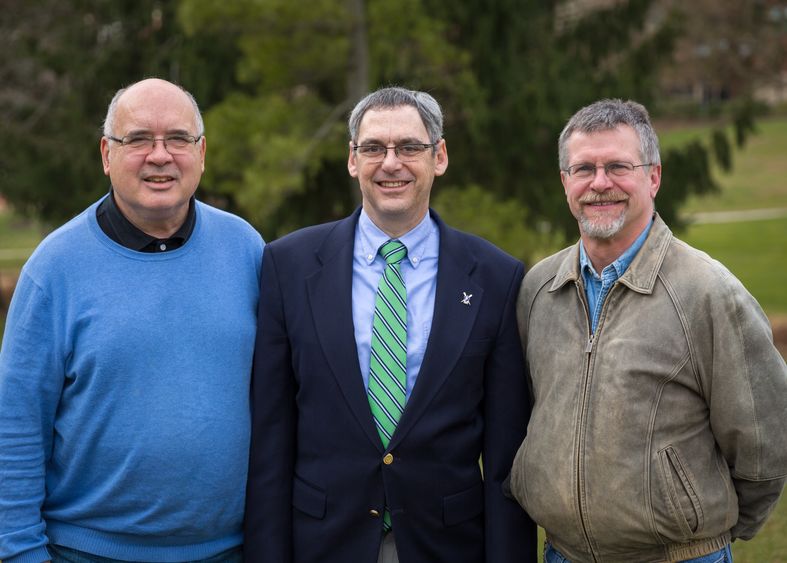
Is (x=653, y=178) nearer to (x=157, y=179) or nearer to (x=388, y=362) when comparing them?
(x=388, y=362)

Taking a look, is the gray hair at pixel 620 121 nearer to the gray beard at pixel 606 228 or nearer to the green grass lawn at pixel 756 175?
the gray beard at pixel 606 228

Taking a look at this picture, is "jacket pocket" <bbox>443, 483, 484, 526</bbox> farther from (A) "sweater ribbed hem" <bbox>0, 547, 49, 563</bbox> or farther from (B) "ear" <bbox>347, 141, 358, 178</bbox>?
(A) "sweater ribbed hem" <bbox>0, 547, 49, 563</bbox>

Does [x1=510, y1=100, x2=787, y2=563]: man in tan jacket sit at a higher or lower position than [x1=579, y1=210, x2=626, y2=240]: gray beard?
lower

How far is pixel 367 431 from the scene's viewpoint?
3.29 meters

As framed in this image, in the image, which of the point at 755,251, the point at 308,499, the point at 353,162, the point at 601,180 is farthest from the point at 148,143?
the point at 755,251

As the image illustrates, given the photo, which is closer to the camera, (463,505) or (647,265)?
(647,265)

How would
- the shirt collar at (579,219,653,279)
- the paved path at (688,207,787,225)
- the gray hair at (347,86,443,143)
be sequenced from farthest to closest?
the paved path at (688,207,787,225) < the gray hair at (347,86,443,143) < the shirt collar at (579,219,653,279)

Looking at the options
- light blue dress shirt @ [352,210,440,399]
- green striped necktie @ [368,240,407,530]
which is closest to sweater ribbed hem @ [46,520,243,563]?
green striped necktie @ [368,240,407,530]

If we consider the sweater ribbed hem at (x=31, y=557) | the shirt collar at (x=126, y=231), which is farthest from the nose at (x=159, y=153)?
the sweater ribbed hem at (x=31, y=557)

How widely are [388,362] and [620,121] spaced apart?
3.73 ft

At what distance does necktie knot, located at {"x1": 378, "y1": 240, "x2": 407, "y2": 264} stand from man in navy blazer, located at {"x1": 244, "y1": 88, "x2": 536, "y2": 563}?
0.02 m

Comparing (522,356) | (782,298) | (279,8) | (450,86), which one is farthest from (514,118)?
(782,298)

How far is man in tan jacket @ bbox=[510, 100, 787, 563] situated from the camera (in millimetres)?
3039

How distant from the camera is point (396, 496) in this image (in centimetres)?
331
